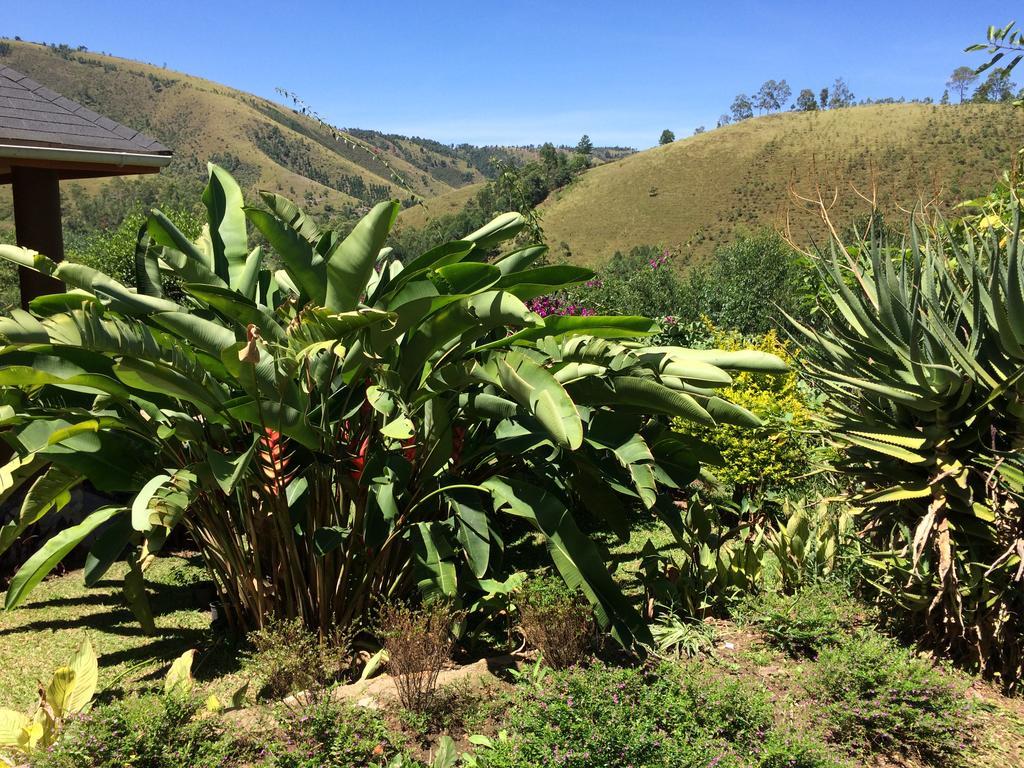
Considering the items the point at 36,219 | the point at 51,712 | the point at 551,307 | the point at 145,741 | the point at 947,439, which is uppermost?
the point at 36,219

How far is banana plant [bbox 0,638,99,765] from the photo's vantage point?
284 centimetres

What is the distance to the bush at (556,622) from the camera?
11.5 feet

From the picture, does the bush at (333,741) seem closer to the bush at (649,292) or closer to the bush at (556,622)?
the bush at (556,622)

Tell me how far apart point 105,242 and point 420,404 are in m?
20.1

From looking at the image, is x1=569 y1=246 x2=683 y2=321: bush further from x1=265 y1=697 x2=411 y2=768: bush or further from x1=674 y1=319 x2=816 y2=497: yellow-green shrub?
x1=265 y1=697 x2=411 y2=768: bush

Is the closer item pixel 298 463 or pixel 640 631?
pixel 640 631

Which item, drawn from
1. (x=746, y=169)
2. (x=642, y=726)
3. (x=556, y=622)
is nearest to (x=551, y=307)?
(x=556, y=622)

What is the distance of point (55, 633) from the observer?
435cm

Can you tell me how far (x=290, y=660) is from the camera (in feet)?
10.5

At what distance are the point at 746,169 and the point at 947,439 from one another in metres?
63.7

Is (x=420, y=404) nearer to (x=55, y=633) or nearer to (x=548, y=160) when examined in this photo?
(x=55, y=633)

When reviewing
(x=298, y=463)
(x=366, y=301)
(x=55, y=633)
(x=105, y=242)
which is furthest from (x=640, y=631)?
(x=105, y=242)

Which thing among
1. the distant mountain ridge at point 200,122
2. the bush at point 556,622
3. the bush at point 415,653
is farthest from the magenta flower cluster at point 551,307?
the distant mountain ridge at point 200,122

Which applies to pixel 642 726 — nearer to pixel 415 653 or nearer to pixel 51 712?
pixel 415 653
